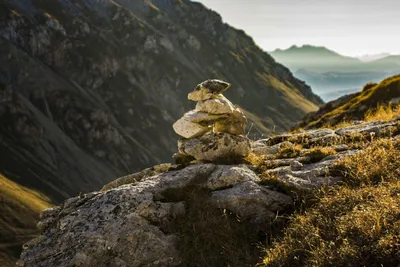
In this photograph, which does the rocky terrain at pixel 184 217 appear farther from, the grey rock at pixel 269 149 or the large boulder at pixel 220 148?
the grey rock at pixel 269 149

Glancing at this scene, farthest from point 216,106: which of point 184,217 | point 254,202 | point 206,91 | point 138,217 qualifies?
point 138,217

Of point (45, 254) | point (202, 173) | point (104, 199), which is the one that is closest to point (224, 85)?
point (202, 173)

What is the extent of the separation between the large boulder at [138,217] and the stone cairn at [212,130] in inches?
77.2

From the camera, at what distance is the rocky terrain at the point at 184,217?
33.6ft

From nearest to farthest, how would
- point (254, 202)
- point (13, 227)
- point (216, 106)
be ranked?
1. point (254, 202)
2. point (216, 106)
3. point (13, 227)

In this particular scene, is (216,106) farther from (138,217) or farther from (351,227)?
(351,227)

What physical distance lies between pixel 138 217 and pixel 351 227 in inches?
239

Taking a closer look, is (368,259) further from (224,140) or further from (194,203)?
(224,140)

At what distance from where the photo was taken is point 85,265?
10.2 metres

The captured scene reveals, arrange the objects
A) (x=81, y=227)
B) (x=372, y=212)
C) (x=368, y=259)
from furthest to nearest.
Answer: (x=81, y=227), (x=372, y=212), (x=368, y=259)

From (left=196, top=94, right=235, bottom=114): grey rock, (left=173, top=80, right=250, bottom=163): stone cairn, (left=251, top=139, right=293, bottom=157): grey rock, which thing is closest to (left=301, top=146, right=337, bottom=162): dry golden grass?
(left=251, top=139, right=293, bottom=157): grey rock

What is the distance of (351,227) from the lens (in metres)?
8.22

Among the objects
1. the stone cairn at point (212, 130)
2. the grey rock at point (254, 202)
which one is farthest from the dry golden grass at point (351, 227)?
the stone cairn at point (212, 130)

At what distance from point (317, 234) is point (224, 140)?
7519 mm
